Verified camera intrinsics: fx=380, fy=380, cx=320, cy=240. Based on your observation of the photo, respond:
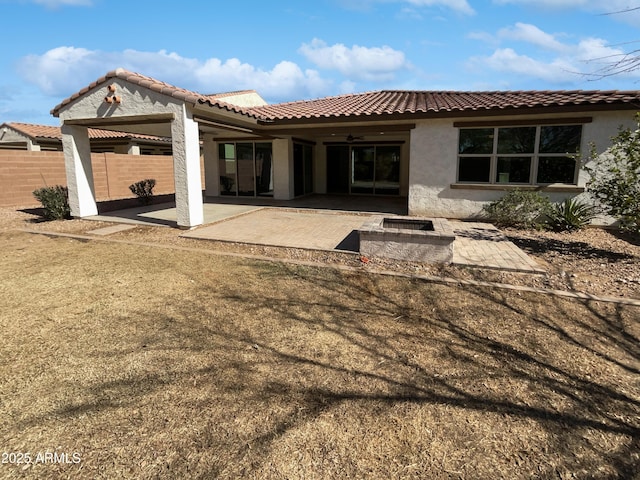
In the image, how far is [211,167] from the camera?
1734 centimetres

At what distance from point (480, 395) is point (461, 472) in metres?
0.90

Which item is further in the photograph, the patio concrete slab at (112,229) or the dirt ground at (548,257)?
the patio concrete slab at (112,229)

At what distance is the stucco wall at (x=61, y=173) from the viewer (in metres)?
14.6

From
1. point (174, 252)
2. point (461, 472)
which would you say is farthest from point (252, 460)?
point (174, 252)

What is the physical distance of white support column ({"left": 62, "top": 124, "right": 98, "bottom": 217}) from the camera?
11172 mm

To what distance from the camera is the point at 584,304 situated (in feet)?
16.7

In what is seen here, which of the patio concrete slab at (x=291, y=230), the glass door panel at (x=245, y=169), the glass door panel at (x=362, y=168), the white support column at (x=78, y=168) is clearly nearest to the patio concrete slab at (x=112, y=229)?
the white support column at (x=78, y=168)

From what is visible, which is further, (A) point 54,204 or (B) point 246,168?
(B) point 246,168

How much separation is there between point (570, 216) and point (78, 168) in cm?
1378

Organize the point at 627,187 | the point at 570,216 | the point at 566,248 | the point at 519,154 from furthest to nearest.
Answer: the point at 519,154, the point at 570,216, the point at 566,248, the point at 627,187

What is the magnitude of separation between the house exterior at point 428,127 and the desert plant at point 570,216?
0.61 m

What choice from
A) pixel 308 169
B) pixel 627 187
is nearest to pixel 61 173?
pixel 308 169

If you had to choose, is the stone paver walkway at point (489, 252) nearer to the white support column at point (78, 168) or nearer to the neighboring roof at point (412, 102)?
the neighboring roof at point (412, 102)

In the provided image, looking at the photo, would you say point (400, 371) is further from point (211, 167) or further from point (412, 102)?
point (211, 167)
